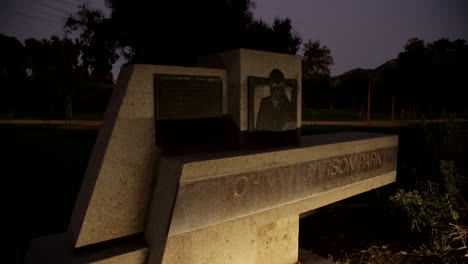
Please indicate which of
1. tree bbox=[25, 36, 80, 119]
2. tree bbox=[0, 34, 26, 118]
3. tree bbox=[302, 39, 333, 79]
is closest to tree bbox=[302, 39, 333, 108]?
tree bbox=[302, 39, 333, 79]

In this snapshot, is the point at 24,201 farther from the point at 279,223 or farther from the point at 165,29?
the point at 165,29

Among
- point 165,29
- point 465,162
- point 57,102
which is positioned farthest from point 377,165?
point 57,102

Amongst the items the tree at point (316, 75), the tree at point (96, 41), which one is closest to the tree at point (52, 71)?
the tree at point (96, 41)

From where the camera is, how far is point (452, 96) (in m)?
33.1

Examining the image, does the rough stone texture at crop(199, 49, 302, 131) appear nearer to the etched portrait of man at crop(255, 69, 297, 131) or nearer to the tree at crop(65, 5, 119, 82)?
the etched portrait of man at crop(255, 69, 297, 131)

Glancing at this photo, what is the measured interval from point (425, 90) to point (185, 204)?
135ft

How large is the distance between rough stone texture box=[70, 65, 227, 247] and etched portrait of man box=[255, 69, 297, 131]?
3.53 ft

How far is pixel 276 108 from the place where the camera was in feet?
10.5

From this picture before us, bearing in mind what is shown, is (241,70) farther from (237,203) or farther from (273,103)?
(237,203)

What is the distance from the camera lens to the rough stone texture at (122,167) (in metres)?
2.28

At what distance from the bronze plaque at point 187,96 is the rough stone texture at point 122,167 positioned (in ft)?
0.23

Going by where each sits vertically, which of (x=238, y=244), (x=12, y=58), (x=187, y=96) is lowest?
(x=238, y=244)

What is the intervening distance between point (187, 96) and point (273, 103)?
0.98 metres

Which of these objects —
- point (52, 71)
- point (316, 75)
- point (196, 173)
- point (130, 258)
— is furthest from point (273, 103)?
point (316, 75)
